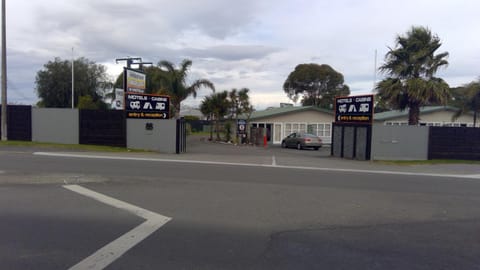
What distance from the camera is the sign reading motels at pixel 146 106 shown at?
766 inches

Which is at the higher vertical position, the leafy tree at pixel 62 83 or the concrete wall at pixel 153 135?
the leafy tree at pixel 62 83

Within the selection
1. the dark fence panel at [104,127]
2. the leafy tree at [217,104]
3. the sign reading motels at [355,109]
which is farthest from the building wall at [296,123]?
the dark fence panel at [104,127]

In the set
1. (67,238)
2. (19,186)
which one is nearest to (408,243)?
(67,238)

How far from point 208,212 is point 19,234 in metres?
2.95


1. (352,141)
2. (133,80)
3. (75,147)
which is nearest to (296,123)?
(352,141)

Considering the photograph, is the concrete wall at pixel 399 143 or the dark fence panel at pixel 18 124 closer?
the concrete wall at pixel 399 143

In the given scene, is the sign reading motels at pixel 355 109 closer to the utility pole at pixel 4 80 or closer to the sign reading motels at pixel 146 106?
the sign reading motels at pixel 146 106

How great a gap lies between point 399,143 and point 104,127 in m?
15.6

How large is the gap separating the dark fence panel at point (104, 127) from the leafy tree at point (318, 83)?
4745cm

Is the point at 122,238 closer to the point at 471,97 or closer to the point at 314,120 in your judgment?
the point at 471,97

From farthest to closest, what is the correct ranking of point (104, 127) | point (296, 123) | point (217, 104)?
point (296, 123) → point (217, 104) → point (104, 127)

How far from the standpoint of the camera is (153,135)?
19391 mm

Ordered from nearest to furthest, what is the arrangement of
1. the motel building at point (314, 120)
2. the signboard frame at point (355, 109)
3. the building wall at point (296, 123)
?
1. the signboard frame at point (355, 109)
2. the motel building at point (314, 120)
3. the building wall at point (296, 123)

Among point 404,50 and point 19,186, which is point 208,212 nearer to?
point 19,186
